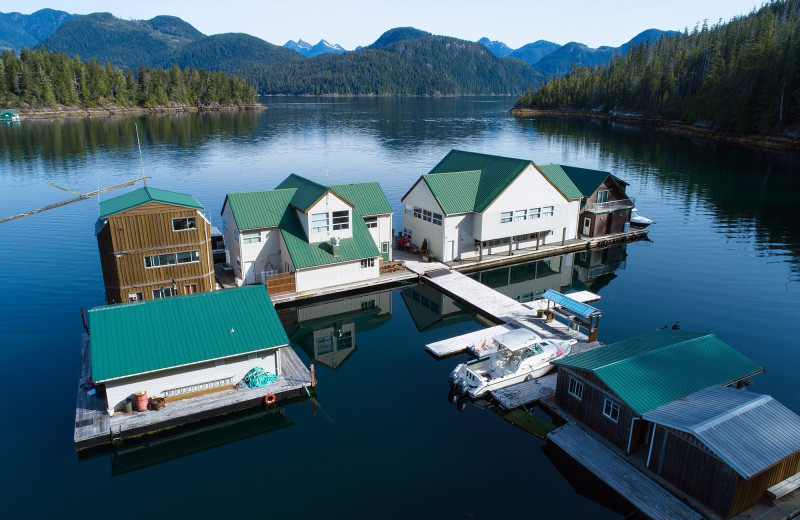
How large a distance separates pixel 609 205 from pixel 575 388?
1546 inches

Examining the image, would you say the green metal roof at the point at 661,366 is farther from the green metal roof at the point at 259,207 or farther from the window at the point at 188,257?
the green metal roof at the point at 259,207

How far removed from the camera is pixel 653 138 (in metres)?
146

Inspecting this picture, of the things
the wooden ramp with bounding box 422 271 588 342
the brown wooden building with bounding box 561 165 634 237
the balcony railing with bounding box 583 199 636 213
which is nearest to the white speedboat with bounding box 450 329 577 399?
the wooden ramp with bounding box 422 271 588 342

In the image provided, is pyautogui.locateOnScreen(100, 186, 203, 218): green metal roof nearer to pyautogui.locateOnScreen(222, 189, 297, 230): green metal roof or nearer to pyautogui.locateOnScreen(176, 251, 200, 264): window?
pyautogui.locateOnScreen(176, 251, 200, 264): window

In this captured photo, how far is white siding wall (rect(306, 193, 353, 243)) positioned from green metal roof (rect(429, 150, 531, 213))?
13.6 meters

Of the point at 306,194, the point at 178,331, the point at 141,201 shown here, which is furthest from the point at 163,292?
the point at 306,194

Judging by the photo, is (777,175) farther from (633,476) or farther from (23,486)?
(23,486)

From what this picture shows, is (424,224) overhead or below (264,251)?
overhead

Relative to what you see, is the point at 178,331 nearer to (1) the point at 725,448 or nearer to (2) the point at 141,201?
(2) the point at 141,201

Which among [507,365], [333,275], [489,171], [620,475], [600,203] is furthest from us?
[600,203]

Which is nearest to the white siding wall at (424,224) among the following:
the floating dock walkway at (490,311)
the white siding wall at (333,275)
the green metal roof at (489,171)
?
the floating dock walkway at (490,311)

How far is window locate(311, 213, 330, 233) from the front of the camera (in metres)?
42.4

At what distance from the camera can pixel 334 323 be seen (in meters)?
40.5

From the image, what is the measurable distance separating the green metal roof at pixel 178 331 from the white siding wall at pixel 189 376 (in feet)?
2.94
